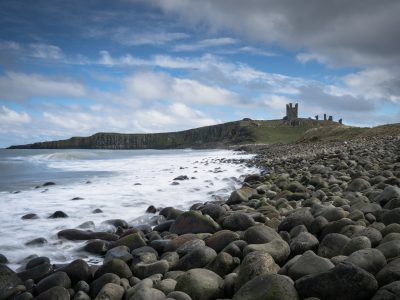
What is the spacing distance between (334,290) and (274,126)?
485 ft

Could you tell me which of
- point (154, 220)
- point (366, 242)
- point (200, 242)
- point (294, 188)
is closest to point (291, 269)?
point (366, 242)

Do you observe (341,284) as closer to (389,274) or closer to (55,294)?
(389,274)

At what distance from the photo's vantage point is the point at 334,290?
303 cm

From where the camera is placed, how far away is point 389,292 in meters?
2.79

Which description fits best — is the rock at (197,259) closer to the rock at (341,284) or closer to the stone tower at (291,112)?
the rock at (341,284)

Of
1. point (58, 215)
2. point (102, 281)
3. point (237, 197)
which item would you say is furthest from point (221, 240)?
point (58, 215)

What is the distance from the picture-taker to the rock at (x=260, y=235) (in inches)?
183

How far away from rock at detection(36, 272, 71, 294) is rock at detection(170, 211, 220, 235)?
225 cm

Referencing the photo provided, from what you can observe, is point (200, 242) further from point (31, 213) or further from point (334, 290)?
point (31, 213)

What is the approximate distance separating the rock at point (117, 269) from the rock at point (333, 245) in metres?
2.27

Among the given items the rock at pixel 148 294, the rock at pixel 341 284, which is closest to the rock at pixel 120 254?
the rock at pixel 148 294

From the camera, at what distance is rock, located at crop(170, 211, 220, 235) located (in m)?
6.11

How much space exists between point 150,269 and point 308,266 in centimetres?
193

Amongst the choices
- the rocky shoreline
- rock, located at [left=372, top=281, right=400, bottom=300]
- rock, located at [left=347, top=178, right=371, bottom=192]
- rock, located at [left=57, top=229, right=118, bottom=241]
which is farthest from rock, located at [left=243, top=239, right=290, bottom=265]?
rock, located at [left=347, top=178, right=371, bottom=192]
